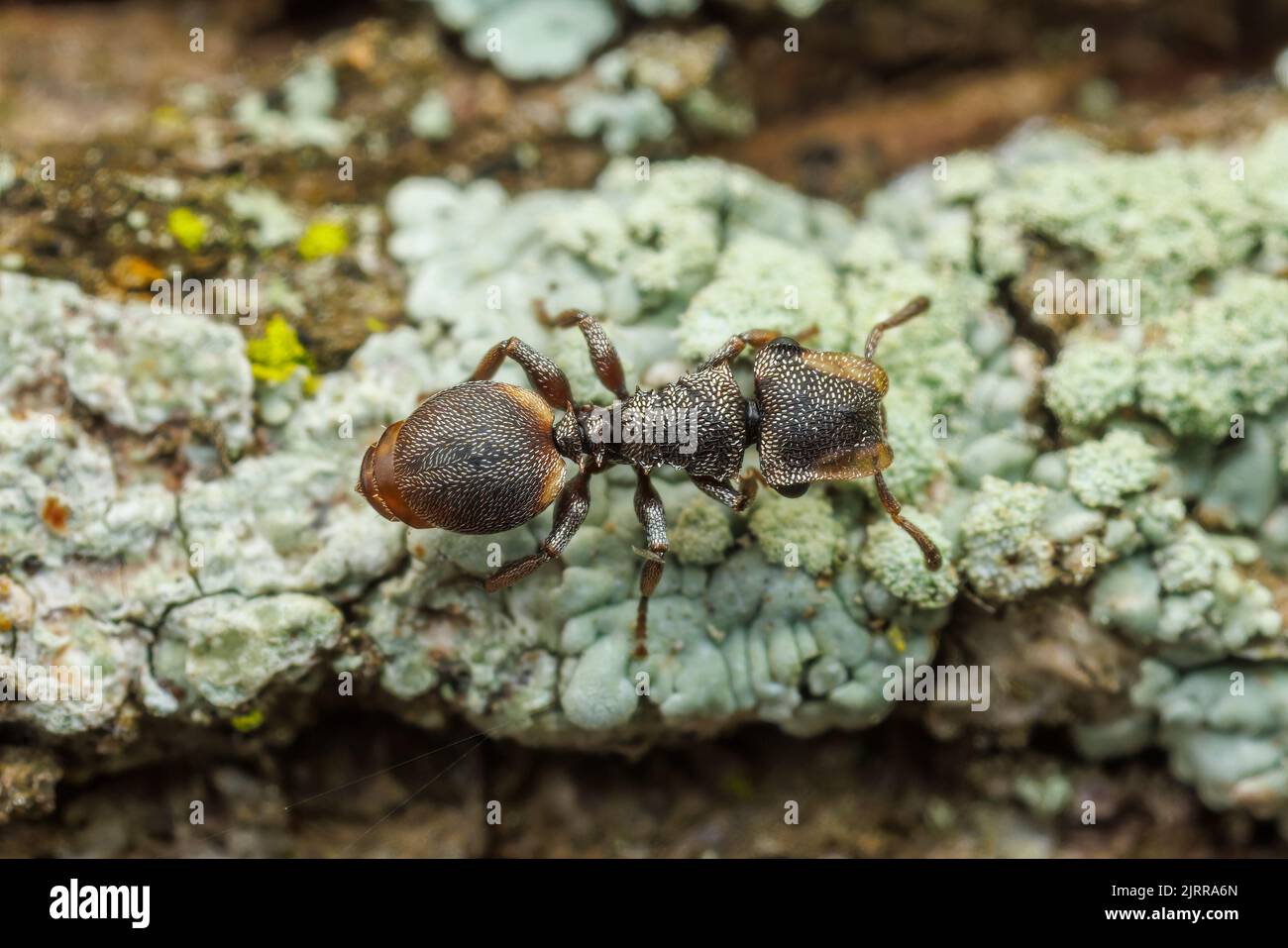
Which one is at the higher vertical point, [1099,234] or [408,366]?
[1099,234]

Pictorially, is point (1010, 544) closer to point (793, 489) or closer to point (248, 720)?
point (793, 489)

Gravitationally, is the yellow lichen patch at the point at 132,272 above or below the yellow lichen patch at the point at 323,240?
below

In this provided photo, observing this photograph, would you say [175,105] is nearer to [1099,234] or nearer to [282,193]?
[282,193]

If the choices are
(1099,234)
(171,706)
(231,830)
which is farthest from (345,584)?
(1099,234)

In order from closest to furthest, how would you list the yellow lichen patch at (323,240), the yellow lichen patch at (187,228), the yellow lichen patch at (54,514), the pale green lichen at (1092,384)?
the yellow lichen patch at (54,514) < the pale green lichen at (1092,384) < the yellow lichen patch at (187,228) < the yellow lichen patch at (323,240)

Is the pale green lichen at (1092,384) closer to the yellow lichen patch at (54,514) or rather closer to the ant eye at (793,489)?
the ant eye at (793,489)

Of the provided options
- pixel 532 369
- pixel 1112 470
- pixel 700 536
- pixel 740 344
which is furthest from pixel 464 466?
pixel 1112 470

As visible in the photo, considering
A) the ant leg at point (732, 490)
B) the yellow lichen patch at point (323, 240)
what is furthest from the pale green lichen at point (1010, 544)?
the yellow lichen patch at point (323, 240)
